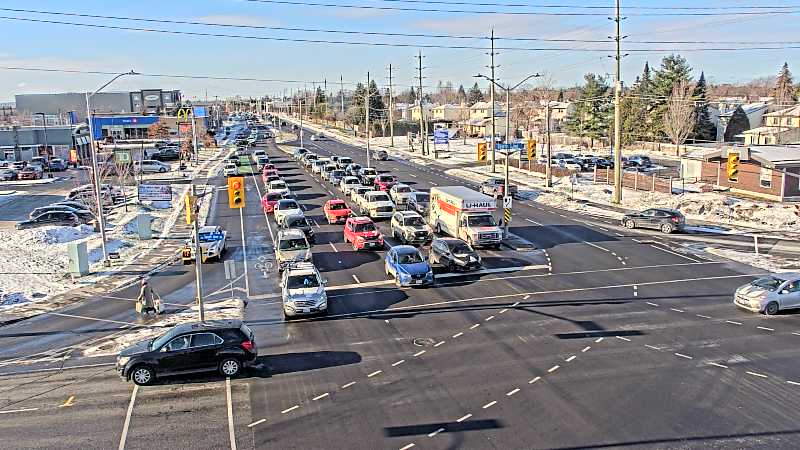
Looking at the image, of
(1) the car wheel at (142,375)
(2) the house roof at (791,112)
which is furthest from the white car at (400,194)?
(2) the house roof at (791,112)

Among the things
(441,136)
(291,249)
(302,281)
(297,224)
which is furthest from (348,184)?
(441,136)

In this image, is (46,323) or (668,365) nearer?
(668,365)

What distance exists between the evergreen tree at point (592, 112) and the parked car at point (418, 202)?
55.4 meters

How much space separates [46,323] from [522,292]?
18259 millimetres

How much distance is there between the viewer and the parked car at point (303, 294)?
23.0 meters

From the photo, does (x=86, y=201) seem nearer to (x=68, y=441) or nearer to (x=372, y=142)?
(x=68, y=441)

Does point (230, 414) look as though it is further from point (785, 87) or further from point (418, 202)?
point (785, 87)

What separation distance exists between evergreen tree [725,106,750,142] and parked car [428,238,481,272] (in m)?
83.3

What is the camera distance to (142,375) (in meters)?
17.5

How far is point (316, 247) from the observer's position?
35781 mm

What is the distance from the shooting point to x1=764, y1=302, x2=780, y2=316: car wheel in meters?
22.6

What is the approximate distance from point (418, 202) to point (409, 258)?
18.5 meters

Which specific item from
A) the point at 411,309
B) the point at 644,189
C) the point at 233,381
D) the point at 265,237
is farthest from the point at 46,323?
the point at 644,189

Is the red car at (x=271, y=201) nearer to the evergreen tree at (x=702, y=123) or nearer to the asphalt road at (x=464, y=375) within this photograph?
the asphalt road at (x=464, y=375)
